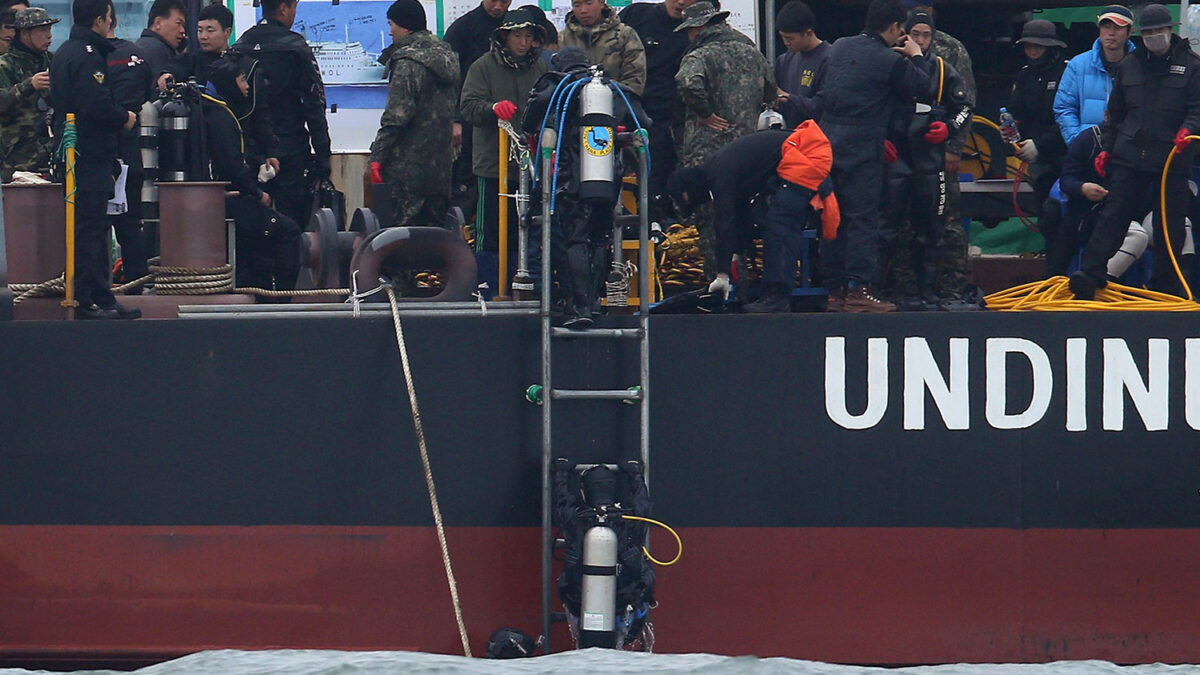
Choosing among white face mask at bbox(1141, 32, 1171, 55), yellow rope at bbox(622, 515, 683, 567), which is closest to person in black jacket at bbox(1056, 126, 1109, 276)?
white face mask at bbox(1141, 32, 1171, 55)

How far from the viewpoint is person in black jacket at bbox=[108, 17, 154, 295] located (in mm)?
8234

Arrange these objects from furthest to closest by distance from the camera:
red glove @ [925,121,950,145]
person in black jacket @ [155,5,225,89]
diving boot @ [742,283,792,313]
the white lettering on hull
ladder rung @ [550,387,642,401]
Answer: person in black jacket @ [155,5,225,89] → red glove @ [925,121,950,145] → diving boot @ [742,283,792,313] → the white lettering on hull → ladder rung @ [550,387,642,401]

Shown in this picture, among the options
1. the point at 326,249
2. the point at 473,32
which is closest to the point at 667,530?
the point at 326,249

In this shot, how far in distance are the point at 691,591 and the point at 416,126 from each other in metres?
3.81

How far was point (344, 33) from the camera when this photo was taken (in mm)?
10789

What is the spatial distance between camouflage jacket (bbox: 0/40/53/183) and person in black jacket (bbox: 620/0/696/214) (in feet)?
11.8

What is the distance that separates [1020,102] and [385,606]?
17.2 feet

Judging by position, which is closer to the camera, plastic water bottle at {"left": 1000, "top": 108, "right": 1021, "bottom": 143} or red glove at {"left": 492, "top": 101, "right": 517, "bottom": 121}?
red glove at {"left": 492, "top": 101, "right": 517, "bottom": 121}

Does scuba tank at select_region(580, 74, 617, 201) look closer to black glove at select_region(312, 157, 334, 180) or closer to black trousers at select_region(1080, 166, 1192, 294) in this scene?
black trousers at select_region(1080, 166, 1192, 294)

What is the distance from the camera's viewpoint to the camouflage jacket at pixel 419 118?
9.33m

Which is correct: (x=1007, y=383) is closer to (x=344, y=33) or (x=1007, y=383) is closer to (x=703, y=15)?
(x=703, y=15)

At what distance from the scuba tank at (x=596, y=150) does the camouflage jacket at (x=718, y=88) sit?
2.53m

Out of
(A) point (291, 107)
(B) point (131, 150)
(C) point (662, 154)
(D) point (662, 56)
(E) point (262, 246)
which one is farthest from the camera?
(D) point (662, 56)

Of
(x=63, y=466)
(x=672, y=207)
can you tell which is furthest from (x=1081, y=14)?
(x=63, y=466)
